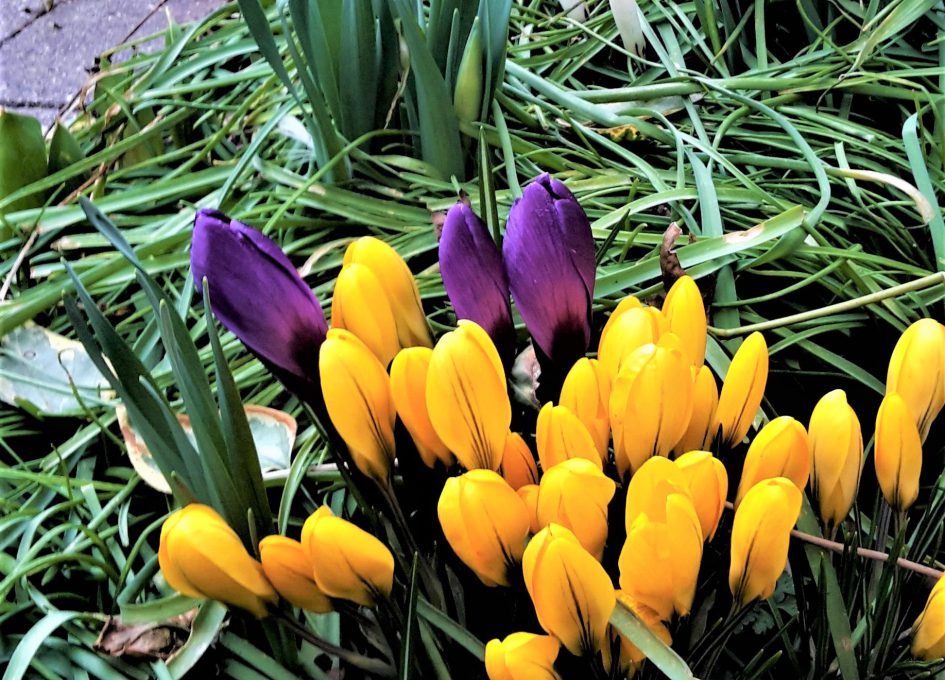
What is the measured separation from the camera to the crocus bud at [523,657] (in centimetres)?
30

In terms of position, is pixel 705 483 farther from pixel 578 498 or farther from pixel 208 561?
pixel 208 561

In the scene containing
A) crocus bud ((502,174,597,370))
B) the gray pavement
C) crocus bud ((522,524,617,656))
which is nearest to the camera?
crocus bud ((522,524,617,656))

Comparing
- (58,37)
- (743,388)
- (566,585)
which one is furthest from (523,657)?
(58,37)

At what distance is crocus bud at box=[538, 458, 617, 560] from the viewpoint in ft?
0.99

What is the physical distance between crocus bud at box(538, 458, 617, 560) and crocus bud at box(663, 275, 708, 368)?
97mm

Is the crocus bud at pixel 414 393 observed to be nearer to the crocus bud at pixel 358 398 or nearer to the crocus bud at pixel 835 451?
the crocus bud at pixel 358 398

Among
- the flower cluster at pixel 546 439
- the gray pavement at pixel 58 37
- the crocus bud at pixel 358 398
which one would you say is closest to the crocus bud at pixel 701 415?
the flower cluster at pixel 546 439

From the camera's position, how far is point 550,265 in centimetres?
38

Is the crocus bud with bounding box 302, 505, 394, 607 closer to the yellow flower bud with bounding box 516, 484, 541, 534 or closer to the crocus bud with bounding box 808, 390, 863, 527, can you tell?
the yellow flower bud with bounding box 516, 484, 541, 534

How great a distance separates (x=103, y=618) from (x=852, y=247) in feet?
1.82

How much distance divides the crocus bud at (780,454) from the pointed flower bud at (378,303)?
15cm

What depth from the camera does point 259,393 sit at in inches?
25.6

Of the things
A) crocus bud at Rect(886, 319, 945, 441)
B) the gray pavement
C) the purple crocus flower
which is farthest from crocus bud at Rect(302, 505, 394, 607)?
the gray pavement

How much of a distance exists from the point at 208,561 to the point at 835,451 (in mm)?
241
